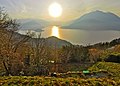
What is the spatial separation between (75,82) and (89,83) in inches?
28.2

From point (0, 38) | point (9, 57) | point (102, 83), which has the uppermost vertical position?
point (0, 38)

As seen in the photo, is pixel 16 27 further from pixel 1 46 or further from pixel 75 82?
pixel 75 82

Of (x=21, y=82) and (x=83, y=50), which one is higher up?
(x=83, y=50)

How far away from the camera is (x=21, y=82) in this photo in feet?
36.8

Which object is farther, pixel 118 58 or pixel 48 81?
pixel 118 58

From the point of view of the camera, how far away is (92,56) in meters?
74.7

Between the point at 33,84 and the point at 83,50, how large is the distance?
64357 millimetres

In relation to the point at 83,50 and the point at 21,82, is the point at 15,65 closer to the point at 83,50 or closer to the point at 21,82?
the point at 21,82

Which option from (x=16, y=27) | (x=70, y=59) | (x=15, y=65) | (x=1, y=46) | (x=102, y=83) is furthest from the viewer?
(x=70, y=59)

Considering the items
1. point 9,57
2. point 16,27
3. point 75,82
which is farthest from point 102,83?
point 16,27

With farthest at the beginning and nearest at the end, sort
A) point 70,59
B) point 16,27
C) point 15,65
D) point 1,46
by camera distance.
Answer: point 70,59 < point 16,27 < point 15,65 < point 1,46

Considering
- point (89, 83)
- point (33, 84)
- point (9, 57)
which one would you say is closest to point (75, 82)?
point (89, 83)

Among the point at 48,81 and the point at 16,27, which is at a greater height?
the point at 16,27

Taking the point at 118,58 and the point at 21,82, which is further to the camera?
the point at 118,58
